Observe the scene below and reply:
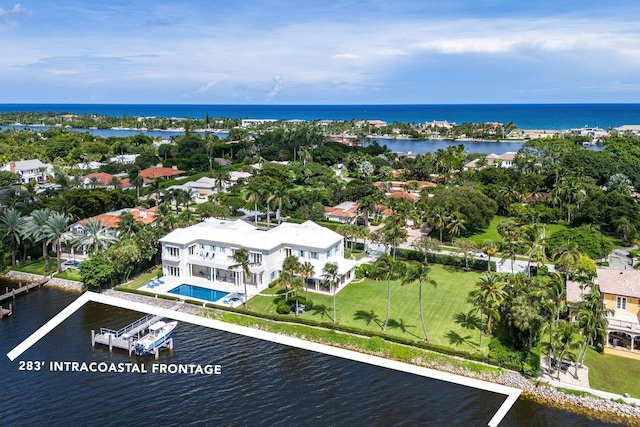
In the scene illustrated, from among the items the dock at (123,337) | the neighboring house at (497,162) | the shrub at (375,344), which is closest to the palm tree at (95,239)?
the dock at (123,337)

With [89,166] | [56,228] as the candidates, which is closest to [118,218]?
[56,228]

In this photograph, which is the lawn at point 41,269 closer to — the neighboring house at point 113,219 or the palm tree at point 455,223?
the neighboring house at point 113,219

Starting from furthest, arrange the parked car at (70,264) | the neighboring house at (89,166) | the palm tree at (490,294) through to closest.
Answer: the neighboring house at (89,166)
the parked car at (70,264)
the palm tree at (490,294)

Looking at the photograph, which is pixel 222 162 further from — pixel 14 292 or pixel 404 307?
pixel 404 307

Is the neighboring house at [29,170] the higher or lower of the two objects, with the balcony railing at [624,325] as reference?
higher

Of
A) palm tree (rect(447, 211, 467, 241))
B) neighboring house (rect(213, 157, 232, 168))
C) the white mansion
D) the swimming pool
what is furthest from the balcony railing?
neighboring house (rect(213, 157, 232, 168))

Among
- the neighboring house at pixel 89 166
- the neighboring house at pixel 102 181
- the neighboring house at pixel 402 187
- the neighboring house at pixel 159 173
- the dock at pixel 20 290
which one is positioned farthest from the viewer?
the neighboring house at pixel 89 166
